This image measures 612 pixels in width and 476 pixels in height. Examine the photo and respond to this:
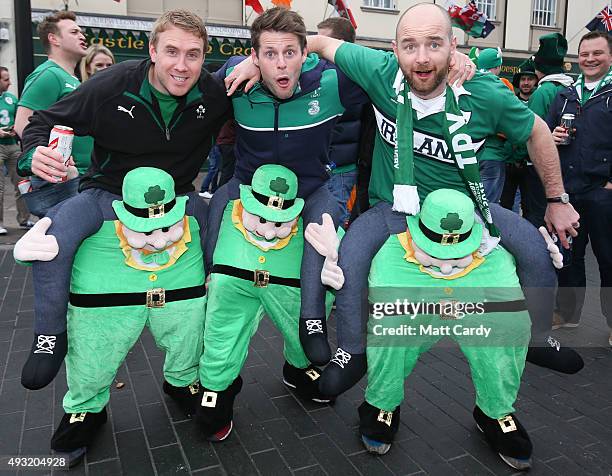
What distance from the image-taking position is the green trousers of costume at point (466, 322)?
2.64 m

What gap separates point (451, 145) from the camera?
2564 millimetres

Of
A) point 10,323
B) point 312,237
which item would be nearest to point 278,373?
point 312,237

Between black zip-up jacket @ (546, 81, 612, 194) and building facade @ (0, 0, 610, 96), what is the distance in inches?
382

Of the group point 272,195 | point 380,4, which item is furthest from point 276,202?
point 380,4

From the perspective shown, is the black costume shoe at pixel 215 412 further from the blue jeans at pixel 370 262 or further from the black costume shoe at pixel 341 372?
the blue jeans at pixel 370 262

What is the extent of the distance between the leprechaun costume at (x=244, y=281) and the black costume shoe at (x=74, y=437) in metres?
0.54

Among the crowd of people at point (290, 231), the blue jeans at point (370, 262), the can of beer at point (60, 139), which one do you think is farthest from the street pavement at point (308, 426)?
the can of beer at point (60, 139)

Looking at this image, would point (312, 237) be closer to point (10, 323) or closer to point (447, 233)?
point (447, 233)

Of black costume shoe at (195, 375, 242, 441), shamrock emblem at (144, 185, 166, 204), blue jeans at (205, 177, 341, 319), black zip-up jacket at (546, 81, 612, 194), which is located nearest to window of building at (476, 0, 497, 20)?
black zip-up jacket at (546, 81, 612, 194)

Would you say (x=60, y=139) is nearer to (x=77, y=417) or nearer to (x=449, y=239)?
(x=77, y=417)

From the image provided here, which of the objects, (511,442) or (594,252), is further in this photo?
(594,252)

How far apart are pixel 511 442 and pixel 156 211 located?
2.04 metres

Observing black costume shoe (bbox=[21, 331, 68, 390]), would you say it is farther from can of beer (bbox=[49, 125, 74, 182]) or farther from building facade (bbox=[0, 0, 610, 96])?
building facade (bbox=[0, 0, 610, 96])

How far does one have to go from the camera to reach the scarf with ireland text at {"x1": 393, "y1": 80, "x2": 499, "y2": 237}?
255 cm
